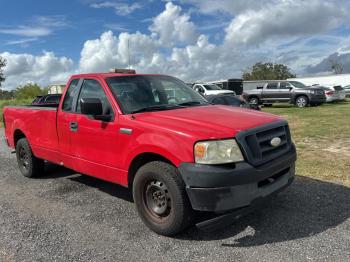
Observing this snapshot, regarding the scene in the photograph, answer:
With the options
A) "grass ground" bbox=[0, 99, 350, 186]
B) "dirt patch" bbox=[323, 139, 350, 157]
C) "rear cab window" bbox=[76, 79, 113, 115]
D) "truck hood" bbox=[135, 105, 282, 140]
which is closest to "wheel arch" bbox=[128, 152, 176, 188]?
"truck hood" bbox=[135, 105, 282, 140]

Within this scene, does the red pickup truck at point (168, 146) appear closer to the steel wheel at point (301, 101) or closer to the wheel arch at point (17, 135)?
the wheel arch at point (17, 135)

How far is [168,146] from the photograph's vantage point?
12.9 ft

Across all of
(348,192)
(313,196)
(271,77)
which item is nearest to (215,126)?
(313,196)

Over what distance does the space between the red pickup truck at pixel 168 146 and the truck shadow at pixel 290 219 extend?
1.37 feet

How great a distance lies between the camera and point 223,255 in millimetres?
3697

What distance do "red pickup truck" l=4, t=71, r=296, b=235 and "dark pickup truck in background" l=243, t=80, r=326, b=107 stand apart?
67.1 ft

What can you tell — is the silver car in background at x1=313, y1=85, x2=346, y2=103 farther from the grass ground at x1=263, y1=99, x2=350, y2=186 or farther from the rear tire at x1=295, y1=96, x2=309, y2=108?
the grass ground at x1=263, y1=99, x2=350, y2=186

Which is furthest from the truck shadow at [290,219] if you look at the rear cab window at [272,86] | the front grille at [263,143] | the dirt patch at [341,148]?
the rear cab window at [272,86]

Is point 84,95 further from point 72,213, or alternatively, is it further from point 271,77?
point 271,77

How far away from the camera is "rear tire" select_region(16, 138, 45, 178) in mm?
6812

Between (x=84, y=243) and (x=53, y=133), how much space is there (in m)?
2.36

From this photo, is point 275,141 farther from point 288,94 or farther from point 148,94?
point 288,94

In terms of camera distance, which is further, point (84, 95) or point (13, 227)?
point (84, 95)

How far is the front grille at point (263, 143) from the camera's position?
382 centimetres
